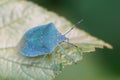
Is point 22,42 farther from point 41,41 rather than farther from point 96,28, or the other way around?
point 96,28

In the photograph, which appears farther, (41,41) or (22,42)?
(22,42)

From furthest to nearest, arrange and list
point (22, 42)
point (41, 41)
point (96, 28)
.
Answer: point (96, 28), point (22, 42), point (41, 41)

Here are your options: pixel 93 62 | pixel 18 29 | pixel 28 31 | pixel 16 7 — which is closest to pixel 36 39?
pixel 28 31

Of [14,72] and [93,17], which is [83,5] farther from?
[14,72]

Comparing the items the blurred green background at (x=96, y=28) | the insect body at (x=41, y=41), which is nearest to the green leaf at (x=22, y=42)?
the insect body at (x=41, y=41)

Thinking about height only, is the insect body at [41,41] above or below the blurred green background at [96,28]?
above

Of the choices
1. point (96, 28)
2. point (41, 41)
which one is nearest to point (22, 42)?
point (41, 41)

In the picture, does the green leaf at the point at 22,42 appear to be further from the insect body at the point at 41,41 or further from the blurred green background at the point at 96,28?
the blurred green background at the point at 96,28
